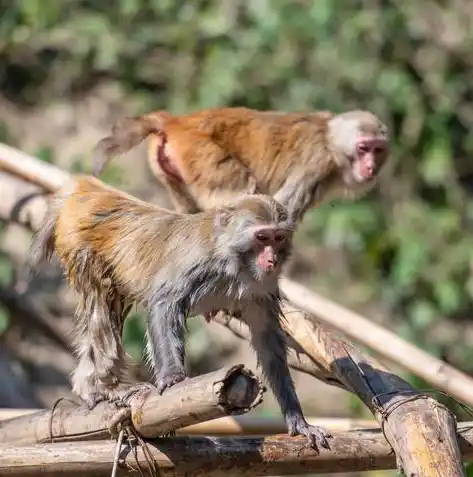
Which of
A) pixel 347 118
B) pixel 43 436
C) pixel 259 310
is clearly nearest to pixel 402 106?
pixel 347 118

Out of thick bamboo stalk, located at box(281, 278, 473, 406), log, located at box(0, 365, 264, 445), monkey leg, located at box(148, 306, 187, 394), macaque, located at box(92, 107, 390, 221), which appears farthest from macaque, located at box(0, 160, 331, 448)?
macaque, located at box(92, 107, 390, 221)

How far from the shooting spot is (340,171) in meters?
7.68

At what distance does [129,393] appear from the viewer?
4.92 metres

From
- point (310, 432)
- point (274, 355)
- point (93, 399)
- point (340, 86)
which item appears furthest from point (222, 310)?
point (340, 86)

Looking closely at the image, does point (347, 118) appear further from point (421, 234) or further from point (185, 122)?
point (421, 234)

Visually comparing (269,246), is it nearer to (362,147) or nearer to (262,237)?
(262,237)

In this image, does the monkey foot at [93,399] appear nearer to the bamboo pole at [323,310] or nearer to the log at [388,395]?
the log at [388,395]

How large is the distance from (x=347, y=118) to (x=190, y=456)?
3722mm

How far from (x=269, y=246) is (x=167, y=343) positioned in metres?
0.62

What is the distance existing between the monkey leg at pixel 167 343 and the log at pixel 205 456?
508 mm

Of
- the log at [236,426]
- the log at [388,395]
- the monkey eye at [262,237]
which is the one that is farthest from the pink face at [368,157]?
the monkey eye at [262,237]

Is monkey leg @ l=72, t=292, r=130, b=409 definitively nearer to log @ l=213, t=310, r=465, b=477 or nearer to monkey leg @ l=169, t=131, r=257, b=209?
log @ l=213, t=310, r=465, b=477

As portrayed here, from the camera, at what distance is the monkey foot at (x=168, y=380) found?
15.7 ft

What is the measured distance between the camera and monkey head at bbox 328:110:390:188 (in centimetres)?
750
